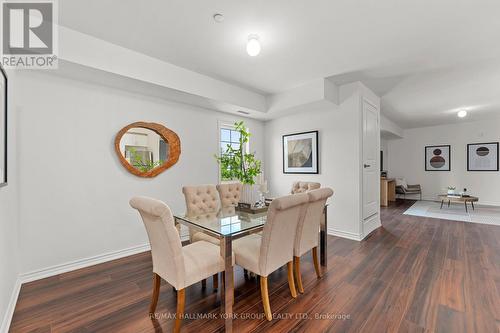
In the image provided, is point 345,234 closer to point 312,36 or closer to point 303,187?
point 303,187

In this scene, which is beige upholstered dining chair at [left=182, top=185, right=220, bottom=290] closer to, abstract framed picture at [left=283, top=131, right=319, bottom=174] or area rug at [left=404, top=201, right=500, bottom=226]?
abstract framed picture at [left=283, top=131, right=319, bottom=174]

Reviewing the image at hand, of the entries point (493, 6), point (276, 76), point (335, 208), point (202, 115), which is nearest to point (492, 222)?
point (335, 208)

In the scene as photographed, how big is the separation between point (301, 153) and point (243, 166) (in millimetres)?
2205

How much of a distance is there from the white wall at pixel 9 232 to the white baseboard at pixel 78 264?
27 centimetres

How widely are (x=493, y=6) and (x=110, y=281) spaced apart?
4483 mm

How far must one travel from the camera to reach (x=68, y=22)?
2.11 m

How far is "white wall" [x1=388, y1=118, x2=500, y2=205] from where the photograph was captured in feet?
21.7

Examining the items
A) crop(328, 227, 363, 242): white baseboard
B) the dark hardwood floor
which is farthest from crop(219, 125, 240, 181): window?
the dark hardwood floor

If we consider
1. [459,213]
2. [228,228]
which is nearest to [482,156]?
[459,213]

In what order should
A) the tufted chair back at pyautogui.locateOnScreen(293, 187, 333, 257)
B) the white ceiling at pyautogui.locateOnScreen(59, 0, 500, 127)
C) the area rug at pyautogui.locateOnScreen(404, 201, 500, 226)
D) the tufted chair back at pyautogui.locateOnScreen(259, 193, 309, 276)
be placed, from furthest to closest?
the area rug at pyautogui.locateOnScreen(404, 201, 500, 226) < the tufted chair back at pyautogui.locateOnScreen(293, 187, 333, 257) < the white ceiling at pyautogui.locateOnScreen(59, 0, 500, 127) < the tufted chair back at pyautogui.locateOnScreen(259, 193, 309, 276)

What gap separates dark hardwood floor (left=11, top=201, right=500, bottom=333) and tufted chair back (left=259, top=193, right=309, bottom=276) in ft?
1.42

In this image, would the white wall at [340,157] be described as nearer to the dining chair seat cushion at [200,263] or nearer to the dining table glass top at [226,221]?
the dining table glass top at [226,221]

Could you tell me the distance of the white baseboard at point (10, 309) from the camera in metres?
1.59
